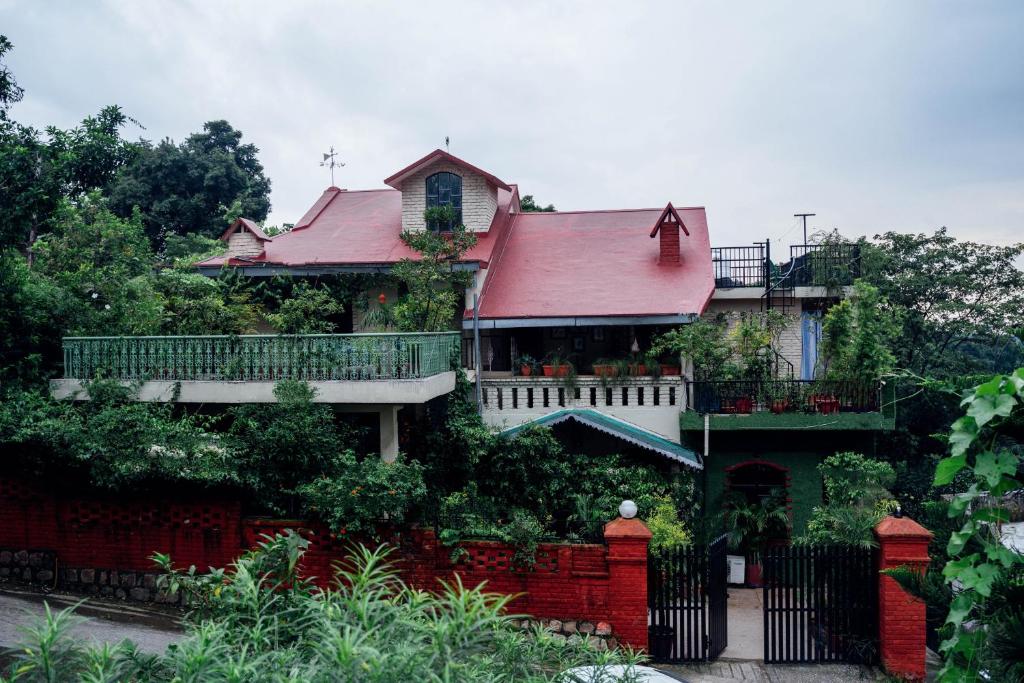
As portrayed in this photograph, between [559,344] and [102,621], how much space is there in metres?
9.66

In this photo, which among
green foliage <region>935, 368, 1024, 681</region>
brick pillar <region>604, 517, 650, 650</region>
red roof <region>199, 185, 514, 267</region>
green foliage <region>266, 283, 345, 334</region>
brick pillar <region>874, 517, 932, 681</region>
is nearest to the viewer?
green foliage <region>935, 368, 1024, 681</region>

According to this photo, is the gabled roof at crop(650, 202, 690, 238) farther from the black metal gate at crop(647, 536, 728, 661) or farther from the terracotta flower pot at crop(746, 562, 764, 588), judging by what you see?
the black metal gate at crop(647, 536, 728, 661)

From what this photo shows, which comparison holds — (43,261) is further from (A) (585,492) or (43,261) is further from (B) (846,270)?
(B) (846,270)

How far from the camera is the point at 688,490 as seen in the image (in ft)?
46.3

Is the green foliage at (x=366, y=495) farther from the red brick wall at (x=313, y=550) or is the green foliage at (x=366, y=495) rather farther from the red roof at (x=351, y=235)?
the red roof at (x=351, y=235)

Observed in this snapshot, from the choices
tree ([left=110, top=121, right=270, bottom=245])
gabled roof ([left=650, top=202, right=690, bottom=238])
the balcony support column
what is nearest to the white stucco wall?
gabled roof ([left=650, top=202, right=690, bottom=238])

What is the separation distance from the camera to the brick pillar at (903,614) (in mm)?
10086

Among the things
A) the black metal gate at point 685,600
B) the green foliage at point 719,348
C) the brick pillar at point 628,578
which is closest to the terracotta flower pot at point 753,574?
the green foliage at point 719,348

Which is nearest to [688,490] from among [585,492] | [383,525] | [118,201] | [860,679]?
[585,492]

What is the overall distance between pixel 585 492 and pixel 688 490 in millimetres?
2024

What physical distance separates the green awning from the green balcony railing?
2.22 m

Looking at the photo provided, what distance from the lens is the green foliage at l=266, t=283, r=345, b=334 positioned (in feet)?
48.2

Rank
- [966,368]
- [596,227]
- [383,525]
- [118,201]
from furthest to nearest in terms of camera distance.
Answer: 1. [118,201]
2. [966,368]
3. [596,227]
4. [383,525]

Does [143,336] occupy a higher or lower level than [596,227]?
lower
